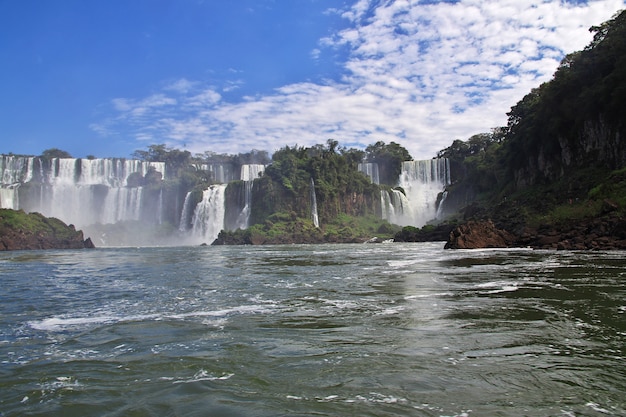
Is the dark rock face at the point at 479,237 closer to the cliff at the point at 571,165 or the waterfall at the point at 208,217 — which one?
the cliff at the point at 571,165

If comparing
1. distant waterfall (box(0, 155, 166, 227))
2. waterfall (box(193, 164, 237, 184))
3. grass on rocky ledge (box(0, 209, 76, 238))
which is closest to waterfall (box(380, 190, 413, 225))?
waterfall (box(193, 164, 237, 184))

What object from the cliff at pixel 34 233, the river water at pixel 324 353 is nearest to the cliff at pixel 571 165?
the river water at pixel 324 353

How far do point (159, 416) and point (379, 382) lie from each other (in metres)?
2.14

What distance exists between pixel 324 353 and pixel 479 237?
32397 mm

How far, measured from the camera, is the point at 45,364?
566cm

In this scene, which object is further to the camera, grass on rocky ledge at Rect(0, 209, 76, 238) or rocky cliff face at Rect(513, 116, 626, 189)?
grass on rocky ledge at Rect(0, 209, 76, 238)

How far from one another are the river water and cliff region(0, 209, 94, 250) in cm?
5919

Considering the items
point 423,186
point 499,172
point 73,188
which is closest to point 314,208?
point 423,186

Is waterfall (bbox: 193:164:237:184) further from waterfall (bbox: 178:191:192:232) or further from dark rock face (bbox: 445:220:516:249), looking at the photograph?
dark rock face (bbox: 445:220:516:249)

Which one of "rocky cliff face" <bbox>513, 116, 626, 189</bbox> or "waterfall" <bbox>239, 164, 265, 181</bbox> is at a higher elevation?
"waterfall" <bbox>239, 164, 265, 181</bbox>

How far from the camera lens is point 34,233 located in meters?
64.5

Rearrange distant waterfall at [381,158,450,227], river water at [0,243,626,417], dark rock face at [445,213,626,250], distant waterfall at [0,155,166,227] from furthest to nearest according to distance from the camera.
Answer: distant waterfall at [381,158,450,227], distant waterfall at [0,155,166,227], dark rock face at [445,213,626,250], river water at [0,243,626,417]

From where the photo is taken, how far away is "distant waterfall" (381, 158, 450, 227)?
96312mm

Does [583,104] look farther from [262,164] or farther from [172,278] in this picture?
[262,164]
